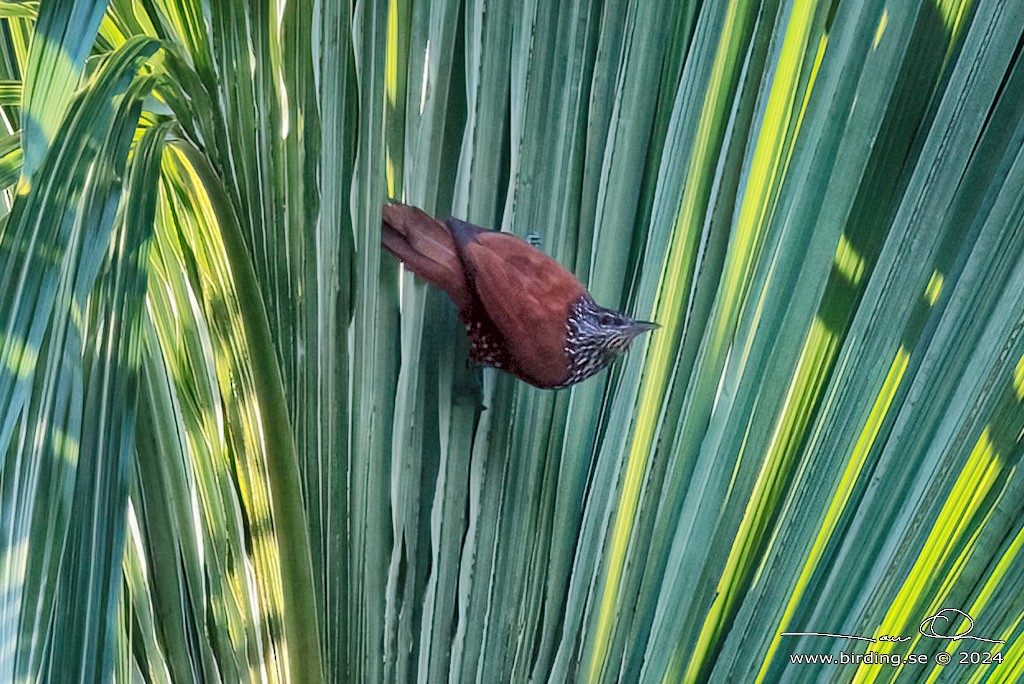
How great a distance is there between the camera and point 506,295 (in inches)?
23.4

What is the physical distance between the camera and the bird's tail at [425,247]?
1.98 feet

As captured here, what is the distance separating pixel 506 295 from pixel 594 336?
8 cm

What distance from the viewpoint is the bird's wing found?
59cm

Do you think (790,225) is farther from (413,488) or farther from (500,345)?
(413,488)

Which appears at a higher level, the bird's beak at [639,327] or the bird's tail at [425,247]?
the bird's tail at [425,247]

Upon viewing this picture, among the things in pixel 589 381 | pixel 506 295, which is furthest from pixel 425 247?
pixel 589 381

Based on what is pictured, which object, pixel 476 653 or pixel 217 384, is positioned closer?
pixel 217 384

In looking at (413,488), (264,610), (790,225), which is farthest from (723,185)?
(264,610)

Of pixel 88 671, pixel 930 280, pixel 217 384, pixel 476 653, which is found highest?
pixel 930 280

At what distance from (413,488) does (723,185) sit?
0.34 metres

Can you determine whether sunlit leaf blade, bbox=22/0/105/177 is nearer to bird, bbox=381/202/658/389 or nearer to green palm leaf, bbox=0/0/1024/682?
green palm leaf, bbox=0/0/1024/682

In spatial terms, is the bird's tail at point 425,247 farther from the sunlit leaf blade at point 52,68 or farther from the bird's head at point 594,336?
the sunlit leaf blade at point 52,68

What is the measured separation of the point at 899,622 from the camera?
2.47 ft

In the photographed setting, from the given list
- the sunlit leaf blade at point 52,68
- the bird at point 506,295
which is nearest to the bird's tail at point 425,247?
the bird at point 506,295
